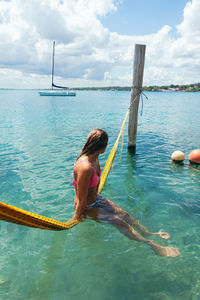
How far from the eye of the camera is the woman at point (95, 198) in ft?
9.53

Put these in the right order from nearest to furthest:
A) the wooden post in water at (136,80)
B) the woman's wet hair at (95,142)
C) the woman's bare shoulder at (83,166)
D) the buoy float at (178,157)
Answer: the woman's bare shoulder at (83,166) → the woman's wet hair at (95,142) → the wooden post in water at (136,80) → the buoy float at (178,157)

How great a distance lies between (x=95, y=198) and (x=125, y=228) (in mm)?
711

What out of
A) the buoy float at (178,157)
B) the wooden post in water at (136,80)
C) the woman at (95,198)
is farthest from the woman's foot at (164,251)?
the wooden post in water at (136,80)

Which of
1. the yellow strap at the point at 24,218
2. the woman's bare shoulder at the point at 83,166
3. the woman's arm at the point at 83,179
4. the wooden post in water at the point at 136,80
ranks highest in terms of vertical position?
the wooden post in water at the point at 136,80

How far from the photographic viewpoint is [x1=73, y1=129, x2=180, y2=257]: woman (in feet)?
9.53

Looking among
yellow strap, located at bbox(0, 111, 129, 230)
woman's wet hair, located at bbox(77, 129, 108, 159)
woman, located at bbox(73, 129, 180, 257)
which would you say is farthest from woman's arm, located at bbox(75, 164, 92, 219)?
yellow strap, located at bbox(0, 111, 129, 230)

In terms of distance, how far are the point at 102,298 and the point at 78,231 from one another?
5.10 feet

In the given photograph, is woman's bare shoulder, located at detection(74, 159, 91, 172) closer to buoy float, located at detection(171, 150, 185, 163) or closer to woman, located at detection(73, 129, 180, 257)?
woman, located at detection(73, 129, 180, 257)

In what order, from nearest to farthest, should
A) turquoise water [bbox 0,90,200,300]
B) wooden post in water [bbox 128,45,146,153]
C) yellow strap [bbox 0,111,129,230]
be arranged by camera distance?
yellow strap [bbox 0,111,129,230] < turquoise water [bbox 0,90,200,300] < wooden post in water [bbox 128,45,146,153]

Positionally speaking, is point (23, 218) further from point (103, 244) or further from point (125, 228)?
point (103, 244)

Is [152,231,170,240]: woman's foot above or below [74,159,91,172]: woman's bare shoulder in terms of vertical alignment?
below

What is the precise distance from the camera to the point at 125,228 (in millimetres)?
3566

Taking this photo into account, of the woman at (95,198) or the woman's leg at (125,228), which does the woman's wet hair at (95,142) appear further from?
the woman's leg at (125,228)

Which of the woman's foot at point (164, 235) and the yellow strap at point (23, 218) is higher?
the yellow strap at point (23, 218)
